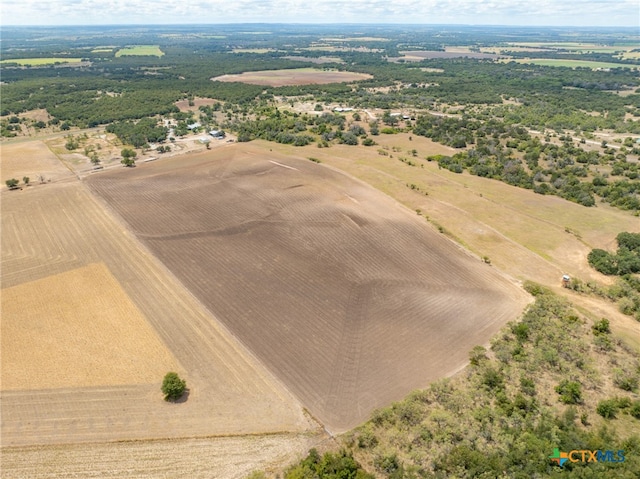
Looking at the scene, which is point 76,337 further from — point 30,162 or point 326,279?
point 30,162

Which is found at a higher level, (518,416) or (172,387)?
(172,387)

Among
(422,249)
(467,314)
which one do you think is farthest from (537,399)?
A: (422,249)

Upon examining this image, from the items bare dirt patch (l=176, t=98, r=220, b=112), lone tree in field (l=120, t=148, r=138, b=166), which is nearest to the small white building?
lone tree in field (l=120, t=148, r=138, b=166)

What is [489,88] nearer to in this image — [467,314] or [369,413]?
[467,314]

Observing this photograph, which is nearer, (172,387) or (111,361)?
(172,387)

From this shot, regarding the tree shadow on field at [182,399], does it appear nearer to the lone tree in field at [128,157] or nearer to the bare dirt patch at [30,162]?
the bare dirt patch at [30,162]

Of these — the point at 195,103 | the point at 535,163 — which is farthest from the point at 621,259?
the point at 195,103

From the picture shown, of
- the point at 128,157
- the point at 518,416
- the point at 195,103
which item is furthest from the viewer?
the point at 195,103

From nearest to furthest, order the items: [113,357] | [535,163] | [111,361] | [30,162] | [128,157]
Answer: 1. [111,361]
2. [113,357]
3. [535,163]
4. [128,157]
5. [30,162]

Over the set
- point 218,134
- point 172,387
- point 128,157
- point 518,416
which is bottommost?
point 518,416
